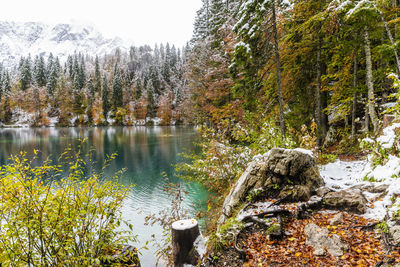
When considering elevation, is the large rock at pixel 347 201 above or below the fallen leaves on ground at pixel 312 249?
above

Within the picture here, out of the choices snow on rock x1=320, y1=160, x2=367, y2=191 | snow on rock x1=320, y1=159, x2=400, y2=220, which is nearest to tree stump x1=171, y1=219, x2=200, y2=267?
snow on rock x1=320, y1=159, x2=400, y2=220

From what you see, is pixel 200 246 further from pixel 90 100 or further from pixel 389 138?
pixel 90 100

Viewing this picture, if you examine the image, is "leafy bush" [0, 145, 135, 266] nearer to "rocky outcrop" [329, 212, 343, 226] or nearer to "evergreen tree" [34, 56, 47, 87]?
"rocky outcrop" [329, 212, 343, 226]

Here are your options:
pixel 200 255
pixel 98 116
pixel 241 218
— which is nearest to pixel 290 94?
pixel 241 218

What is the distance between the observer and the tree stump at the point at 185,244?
421cm

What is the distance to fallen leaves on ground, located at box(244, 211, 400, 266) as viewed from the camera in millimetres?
3066

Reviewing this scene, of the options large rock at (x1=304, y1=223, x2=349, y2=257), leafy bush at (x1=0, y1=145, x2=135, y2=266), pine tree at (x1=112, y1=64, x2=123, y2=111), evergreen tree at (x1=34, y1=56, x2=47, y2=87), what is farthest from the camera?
evergreen tree at (x1=34, y1=56, x2=47, y2=87)

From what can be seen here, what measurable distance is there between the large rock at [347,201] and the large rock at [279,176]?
601mm

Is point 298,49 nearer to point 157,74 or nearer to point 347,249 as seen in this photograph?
point 347,249

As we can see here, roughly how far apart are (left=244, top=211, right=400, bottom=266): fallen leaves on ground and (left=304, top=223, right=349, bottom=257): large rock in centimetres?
7

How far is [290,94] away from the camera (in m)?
12.1

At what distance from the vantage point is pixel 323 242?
139 inches

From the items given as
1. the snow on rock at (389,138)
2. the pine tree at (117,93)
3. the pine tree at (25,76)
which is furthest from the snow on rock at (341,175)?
the pine tree at (25,76)

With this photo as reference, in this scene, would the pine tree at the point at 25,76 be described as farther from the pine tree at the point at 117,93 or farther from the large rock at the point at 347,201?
the large rock at the point at 347,201
